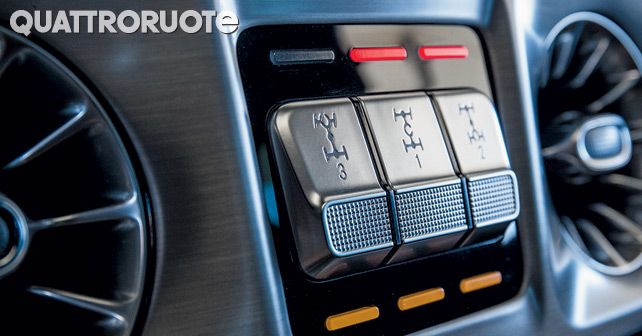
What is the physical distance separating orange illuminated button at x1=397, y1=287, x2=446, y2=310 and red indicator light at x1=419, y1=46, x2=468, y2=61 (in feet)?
0.59

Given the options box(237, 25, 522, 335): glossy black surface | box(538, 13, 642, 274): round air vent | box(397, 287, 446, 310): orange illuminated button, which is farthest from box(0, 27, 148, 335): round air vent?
box(538, 13, 642, 274): round air vent

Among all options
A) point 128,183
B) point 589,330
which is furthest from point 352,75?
point 589,330

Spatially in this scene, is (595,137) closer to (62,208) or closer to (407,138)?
(407,138)

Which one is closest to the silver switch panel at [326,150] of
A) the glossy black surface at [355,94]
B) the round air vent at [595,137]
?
the glossy black surface at [355,94]

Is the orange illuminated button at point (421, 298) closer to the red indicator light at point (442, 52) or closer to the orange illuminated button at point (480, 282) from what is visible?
the orange illuminated button at point (480, 282)

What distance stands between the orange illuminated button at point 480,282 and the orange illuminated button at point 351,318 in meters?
0.09

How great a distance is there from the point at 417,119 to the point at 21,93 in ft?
0.88

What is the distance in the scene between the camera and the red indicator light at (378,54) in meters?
0.53

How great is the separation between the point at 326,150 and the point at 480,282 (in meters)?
0.19

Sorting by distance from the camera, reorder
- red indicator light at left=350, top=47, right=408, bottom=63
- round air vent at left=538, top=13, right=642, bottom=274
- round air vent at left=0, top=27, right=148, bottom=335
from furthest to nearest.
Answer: round air vent at left=538, top=13, right=642, bottom=274 → red indicator light at left=350, top=47, right=408, bottom=63 → round air vent at left=0, top=27, right=148, bottom=335

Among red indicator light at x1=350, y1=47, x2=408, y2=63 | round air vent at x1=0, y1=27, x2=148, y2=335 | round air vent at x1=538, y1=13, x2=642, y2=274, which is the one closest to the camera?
round air vent at x1=0, y1=27, x2=148, y2=335

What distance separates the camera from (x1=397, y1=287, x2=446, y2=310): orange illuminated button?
534mm

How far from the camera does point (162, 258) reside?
441 mm

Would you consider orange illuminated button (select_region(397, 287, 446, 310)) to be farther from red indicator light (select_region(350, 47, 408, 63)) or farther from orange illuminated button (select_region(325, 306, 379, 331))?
red indicator light (select_region(350, 47, 408, 63))
